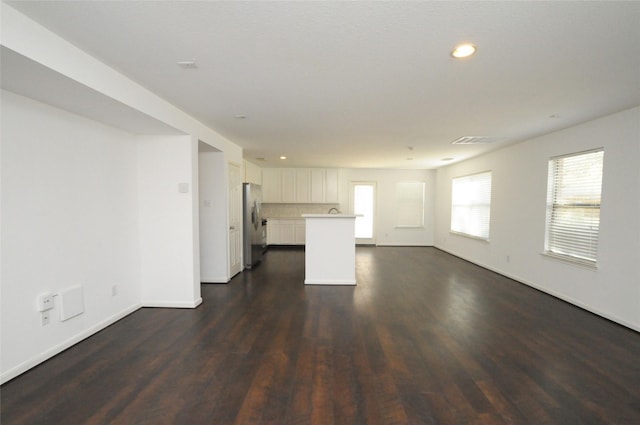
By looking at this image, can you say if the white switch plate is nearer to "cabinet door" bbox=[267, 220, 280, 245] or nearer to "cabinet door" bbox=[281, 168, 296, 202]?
"cabinet door" bbox=[267, 220, 280, 245]

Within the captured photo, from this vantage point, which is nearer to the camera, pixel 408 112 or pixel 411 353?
pixel 411 353

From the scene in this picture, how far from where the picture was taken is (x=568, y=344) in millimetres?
2590

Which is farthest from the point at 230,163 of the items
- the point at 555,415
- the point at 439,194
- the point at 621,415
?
Answer: the point at 439,194

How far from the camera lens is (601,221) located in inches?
129

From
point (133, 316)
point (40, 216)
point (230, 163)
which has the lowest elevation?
point (133, 316)

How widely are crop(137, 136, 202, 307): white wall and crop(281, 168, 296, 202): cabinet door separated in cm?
452

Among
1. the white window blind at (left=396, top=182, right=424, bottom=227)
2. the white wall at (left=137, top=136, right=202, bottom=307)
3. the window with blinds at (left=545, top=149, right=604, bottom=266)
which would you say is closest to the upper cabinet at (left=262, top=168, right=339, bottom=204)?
the white window blind at (left=396, top=182, right=424, bottom=227)

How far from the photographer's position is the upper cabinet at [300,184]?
26.1 feet

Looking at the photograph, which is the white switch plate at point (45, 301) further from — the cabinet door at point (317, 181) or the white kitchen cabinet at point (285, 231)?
the cabinet door at point (317, 181)

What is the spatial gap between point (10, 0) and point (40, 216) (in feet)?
5.14

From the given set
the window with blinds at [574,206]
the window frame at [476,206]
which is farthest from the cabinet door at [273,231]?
the window with blinds at [574,206]

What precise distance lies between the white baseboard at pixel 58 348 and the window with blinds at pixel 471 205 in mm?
6367

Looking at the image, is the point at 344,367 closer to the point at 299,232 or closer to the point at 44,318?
the point at 44,318

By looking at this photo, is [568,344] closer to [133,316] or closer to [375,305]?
[375,305]
